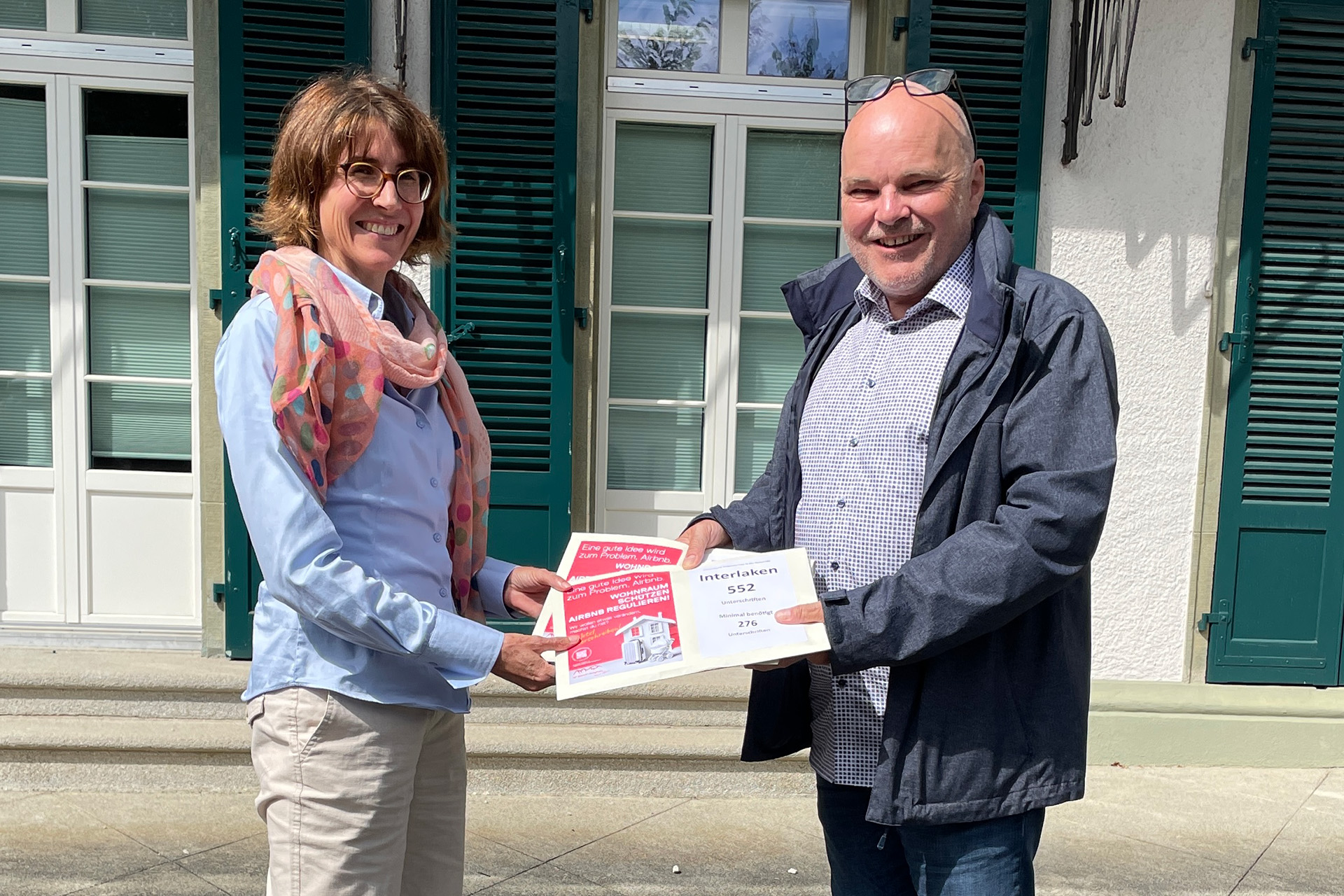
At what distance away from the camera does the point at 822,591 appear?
186 centimetres

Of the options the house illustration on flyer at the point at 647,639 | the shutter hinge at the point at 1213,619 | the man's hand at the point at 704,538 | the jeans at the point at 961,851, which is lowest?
the shutter hinge at the point at 1213,619

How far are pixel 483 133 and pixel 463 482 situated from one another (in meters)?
2.44

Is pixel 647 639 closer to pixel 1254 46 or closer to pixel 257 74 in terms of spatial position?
pixel 257 74

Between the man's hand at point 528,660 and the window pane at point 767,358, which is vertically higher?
the window pane at point 767,358

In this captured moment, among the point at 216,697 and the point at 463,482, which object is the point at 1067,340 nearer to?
the point at 463,482

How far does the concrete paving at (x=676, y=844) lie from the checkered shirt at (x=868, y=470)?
1595 millimetres

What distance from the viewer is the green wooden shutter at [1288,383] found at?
413 cm

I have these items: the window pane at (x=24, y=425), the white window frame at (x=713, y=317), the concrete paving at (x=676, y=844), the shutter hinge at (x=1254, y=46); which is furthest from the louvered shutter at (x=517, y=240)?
the shutter hinge at (x=1254, y=46)

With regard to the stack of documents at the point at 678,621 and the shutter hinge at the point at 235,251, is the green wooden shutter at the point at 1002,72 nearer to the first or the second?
the shutter hinge at the point at 235,251

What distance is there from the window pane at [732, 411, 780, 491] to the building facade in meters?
0.04

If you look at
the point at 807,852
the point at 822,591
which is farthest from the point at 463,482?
the point at 807,852

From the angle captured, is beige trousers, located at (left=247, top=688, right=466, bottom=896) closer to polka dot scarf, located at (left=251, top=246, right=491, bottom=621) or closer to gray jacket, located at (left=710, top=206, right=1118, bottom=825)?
polka dot scarf, located at (left=251, top=246, right=491, bottom=621)

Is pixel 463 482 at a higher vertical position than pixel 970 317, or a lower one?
lower

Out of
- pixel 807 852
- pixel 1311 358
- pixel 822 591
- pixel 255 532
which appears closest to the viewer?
pixel 255 532
